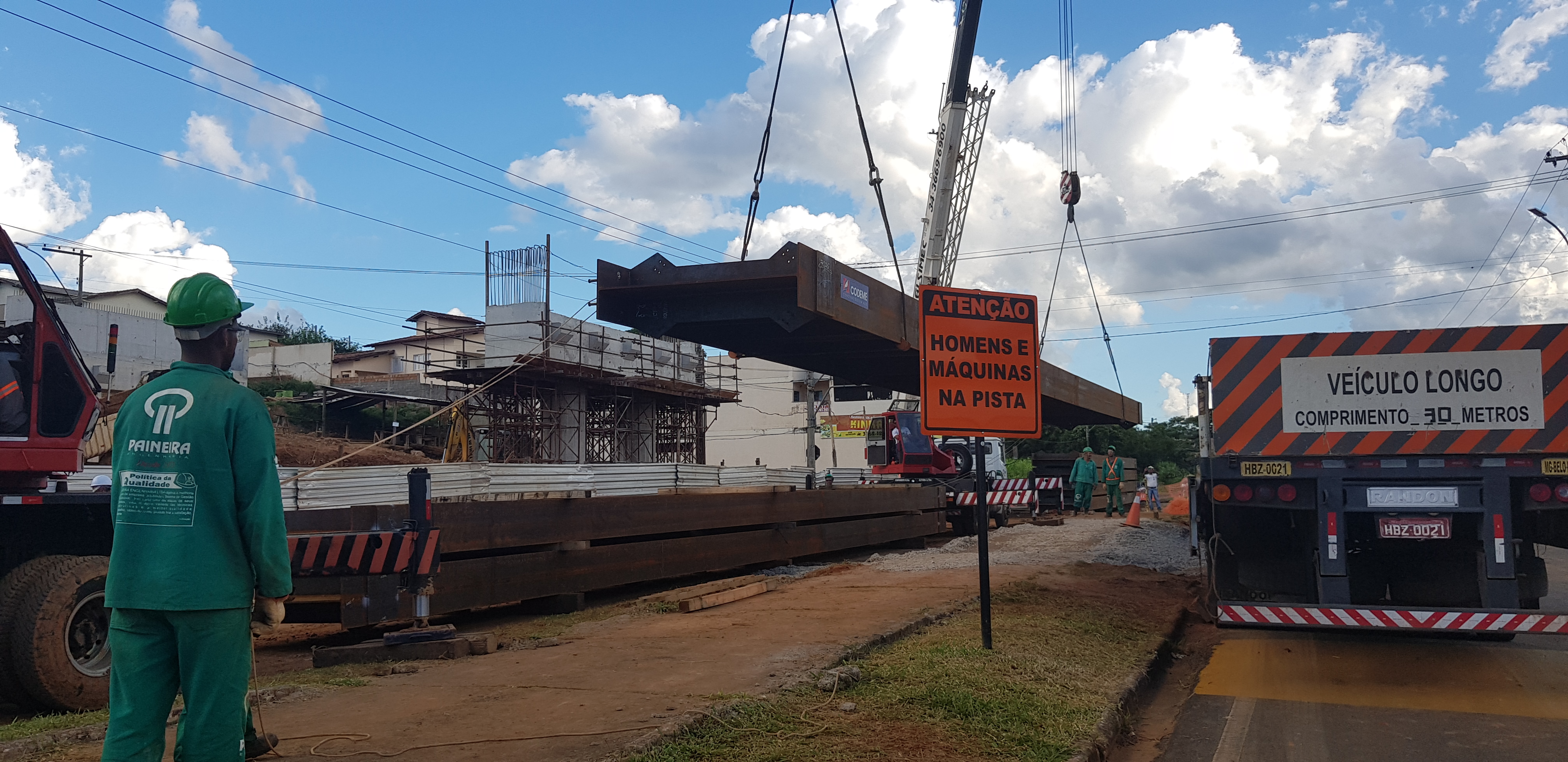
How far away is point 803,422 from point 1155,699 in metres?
53.2

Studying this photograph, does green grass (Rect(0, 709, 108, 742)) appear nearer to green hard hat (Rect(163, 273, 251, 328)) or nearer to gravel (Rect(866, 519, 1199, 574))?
green hard hat (Rect(163, 273, 251, 328))

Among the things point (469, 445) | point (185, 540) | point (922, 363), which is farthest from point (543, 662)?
point (469, 445)

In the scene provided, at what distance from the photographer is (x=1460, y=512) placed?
7.19 meters

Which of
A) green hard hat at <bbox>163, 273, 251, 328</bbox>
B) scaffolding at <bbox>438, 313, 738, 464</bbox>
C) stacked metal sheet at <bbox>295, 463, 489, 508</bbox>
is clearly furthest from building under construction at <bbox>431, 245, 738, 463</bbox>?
green hard hat at <bbox>163, 273, 251, 328</bbox>

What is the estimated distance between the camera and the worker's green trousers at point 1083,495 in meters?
32.3

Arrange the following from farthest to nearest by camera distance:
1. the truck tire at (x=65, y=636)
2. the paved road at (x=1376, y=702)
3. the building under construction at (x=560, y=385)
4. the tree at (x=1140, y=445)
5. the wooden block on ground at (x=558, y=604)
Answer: the tree at (x=1140, y=445)
the building under construction at (x=560, y=385)
the wooden block on ground at (x=558, y=604)
the truck tire at (x=65, y=636)
the paved road at (x=1376, y=702)

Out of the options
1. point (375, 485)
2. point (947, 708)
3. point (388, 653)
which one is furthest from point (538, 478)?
point (947, 708)

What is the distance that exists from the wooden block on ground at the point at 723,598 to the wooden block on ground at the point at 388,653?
8.70 ft

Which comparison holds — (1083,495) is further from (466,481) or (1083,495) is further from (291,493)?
(291,493)

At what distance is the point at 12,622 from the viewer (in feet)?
19.0

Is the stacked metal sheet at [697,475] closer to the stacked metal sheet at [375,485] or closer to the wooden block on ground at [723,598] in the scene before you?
the wooden block on ground at [723,598]

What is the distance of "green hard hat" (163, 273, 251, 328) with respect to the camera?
3.42m

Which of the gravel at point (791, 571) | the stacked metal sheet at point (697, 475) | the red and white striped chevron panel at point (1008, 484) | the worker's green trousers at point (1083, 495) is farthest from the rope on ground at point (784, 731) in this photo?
the worker's green trousers at point (1083, 495)

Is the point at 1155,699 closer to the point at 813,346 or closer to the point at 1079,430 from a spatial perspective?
the point at 813,346
